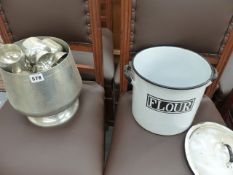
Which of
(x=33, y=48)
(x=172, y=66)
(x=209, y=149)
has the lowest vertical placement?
(x=209, y=149)

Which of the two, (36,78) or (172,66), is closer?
(36,78)

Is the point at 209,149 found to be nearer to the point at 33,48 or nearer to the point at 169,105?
the point at 169,105

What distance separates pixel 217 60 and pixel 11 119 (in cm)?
70

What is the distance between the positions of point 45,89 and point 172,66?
0.40 metres

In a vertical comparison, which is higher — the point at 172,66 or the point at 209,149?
the point at 172,66

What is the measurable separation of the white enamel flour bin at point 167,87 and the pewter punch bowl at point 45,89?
0.17m

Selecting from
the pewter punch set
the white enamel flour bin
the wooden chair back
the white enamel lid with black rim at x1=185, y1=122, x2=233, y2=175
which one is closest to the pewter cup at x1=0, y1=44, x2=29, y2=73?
the pewter punch set

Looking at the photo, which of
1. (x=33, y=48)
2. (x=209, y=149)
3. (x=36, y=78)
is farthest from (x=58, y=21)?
(x=209, y=149)

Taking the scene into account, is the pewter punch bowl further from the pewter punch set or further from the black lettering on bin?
the black lettering on bin

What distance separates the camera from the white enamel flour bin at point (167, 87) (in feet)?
1.72

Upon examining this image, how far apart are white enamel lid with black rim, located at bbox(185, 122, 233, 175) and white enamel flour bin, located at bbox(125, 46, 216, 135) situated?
44 mm

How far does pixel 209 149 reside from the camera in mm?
605

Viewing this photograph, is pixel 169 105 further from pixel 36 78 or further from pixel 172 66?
pixel 36 78

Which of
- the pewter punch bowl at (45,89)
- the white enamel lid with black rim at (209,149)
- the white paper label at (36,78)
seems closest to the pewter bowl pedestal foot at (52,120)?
the pewter punch bowl at (45,89)
